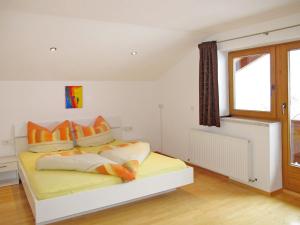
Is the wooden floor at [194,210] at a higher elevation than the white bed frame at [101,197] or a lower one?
lower

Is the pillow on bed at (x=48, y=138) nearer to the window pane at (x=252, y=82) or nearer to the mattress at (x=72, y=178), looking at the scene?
the mattress at (x=72, y=178)

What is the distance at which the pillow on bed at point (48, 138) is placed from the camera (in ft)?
14.3

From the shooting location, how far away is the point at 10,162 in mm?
4227

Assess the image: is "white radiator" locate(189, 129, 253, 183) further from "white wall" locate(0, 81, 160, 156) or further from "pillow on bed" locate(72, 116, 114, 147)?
"pillow on bed" locate(72, 116, 114, 147)

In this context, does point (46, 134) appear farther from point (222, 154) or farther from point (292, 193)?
point (292, 193)

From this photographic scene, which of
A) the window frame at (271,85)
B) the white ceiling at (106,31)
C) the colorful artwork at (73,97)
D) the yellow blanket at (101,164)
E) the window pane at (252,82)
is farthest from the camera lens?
the colorful artwork at (73,97)

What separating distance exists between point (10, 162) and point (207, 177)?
2923 millimetres

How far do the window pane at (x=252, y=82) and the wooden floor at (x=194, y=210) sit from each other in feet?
4.00

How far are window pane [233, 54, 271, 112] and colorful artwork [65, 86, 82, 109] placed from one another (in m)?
2.59

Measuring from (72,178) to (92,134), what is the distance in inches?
64.5

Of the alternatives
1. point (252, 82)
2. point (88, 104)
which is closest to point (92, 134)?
point (88, 104)

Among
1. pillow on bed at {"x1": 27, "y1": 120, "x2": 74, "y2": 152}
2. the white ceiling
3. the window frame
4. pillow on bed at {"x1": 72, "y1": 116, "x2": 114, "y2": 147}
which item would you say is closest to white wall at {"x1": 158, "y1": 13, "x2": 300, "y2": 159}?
the window frame

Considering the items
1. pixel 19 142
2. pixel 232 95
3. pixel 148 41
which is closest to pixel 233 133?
pixel 232 95

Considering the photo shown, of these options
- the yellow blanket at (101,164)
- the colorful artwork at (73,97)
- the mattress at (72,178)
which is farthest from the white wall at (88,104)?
the yellow blanket at (101,164)
